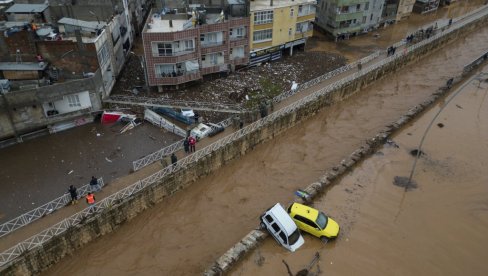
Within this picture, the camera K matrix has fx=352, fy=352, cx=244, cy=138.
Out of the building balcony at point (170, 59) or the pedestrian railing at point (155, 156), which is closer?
the pedestrian railing at point (155, 156)

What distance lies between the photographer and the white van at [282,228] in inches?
858

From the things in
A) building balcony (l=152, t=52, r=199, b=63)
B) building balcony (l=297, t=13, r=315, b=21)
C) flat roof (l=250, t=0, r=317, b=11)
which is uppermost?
flat roof (l=250, t=0, r=317, b=11)

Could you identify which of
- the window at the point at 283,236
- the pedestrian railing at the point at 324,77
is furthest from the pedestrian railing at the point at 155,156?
the pedestrian railing at the point at 324,77

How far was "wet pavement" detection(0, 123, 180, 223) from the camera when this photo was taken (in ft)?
82.3

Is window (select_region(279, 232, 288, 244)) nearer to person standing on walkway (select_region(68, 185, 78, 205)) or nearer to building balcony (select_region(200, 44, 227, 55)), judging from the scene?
person standing on walkway (select_region(68, 185, 78, 205))

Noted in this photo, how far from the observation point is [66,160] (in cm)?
2839

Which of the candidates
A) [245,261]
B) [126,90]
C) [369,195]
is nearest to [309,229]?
[245,261]

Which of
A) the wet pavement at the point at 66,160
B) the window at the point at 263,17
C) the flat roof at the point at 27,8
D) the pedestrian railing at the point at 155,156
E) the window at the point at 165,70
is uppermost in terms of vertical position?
the flat roof at the point at 27,8

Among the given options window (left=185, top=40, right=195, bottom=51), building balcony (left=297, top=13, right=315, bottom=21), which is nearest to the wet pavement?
window (left=185, top=40, right=195, bottom=51)

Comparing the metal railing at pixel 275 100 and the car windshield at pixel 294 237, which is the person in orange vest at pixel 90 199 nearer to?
the metal railing at pixel 275 100

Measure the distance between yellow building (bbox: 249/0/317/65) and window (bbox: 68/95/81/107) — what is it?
1978 cm

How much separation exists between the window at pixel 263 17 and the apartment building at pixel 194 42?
189cm

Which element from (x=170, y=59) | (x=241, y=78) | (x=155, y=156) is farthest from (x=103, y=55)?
(x=241, y=78)

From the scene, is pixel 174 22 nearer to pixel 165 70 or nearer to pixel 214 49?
pixel 214 49
